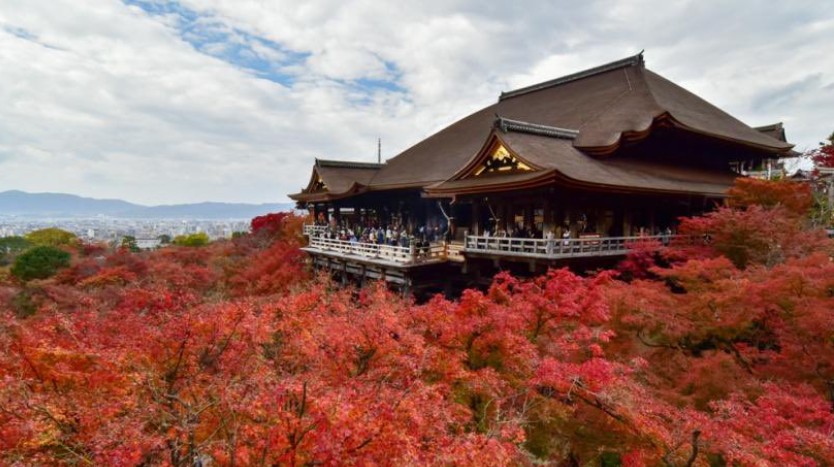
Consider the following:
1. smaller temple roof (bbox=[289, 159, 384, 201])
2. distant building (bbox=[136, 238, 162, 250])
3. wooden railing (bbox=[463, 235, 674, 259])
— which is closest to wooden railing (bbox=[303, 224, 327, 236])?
smaller temple roof (bbox=[289, 159, 384, 201])

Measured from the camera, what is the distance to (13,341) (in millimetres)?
6535

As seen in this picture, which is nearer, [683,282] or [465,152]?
[683,282]

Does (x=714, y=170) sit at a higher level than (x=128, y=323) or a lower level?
higher

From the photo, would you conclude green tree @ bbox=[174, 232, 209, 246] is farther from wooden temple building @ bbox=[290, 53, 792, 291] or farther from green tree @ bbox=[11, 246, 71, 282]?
wooden temple building @ bbox=[290, 53, 792, 291]

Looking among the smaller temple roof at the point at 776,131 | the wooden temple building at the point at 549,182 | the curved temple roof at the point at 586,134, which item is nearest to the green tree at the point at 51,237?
the curved temple roof at the point at 586,134

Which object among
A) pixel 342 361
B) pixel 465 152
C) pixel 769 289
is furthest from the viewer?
pixel 465 152

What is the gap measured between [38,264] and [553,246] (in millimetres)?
26355

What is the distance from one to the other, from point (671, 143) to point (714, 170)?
3.40 metres

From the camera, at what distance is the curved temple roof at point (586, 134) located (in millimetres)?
14875

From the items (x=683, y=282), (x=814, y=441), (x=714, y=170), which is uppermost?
(x=714, y=170)

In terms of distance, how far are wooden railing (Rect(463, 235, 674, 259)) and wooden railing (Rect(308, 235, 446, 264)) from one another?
5.90ft

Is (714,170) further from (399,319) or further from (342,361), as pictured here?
(342,361)

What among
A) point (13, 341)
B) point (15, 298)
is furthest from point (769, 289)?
point (15, 298)

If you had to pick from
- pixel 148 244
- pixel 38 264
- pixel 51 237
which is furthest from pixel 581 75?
pixel 148 244
